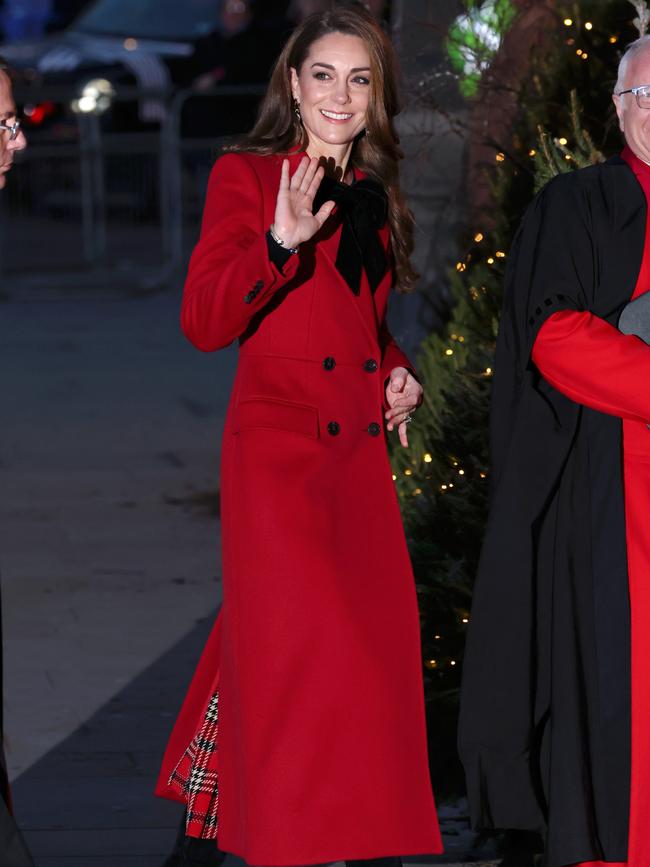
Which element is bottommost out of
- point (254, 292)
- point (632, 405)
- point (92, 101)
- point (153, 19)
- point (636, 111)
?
point (153, 19)

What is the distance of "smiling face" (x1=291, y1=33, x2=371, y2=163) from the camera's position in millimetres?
4570

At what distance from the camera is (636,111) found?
14.2 feet

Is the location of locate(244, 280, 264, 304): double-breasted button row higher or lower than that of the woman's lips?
lower

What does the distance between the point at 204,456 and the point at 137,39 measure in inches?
501

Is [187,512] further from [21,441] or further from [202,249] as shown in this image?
[202,249]

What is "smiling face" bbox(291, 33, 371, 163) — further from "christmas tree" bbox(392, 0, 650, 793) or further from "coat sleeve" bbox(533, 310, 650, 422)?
"christmas tree" bbox(392, 0, 650, 793)

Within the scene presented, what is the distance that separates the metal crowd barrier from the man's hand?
12.8m

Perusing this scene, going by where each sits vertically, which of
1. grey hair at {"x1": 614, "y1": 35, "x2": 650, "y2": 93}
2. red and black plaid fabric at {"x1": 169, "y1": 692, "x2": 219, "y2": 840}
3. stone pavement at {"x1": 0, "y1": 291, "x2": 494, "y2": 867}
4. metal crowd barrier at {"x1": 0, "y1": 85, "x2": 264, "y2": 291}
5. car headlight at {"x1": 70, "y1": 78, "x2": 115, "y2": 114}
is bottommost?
metal crowd barrier at {"x1": 0, "y1": 85, "x2": 264, "y2": 291}

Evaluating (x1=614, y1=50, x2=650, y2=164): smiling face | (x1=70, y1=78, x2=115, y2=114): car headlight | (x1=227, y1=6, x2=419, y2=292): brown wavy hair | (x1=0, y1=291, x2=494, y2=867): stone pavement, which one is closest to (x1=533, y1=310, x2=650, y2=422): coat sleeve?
(x1=614, y1=50, x2=650, y2=164): smiling face

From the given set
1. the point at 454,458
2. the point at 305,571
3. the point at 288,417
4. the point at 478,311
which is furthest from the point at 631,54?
the point at 478,311

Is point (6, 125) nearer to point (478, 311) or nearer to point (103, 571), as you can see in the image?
point (478, 311)

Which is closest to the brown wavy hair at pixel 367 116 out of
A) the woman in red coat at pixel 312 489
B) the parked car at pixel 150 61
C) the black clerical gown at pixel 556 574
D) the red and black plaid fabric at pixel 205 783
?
the woman in red coat at pixel 312 489

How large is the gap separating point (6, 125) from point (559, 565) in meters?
1.43

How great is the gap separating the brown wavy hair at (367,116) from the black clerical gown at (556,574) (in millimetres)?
389
